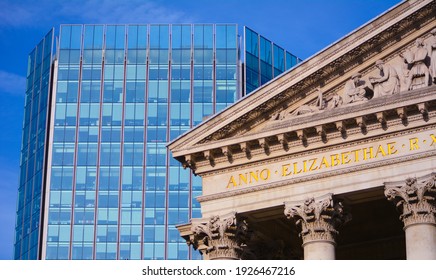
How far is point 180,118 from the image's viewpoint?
124 m

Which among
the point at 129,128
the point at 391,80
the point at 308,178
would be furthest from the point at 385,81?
the point at 129,128

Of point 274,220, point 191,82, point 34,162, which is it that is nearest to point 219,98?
point 191,82

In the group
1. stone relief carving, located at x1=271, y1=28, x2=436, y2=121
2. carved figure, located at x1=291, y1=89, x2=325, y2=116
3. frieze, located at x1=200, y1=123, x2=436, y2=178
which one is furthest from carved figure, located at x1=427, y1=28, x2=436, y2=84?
carved figure, located at x1=291, y1=89, x2=325, y2=116

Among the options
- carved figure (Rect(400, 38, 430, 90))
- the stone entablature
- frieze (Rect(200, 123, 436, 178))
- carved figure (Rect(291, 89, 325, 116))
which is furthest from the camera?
carved figure (Rect(291, 89, 325, 116))

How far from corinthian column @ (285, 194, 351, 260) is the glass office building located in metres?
71.4

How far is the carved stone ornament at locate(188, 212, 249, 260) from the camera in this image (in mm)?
49562

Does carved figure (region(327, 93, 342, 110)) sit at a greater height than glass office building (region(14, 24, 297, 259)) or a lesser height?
lesser

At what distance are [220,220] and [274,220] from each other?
2873 mm

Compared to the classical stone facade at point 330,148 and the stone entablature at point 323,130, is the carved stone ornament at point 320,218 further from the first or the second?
the stone entablature at point 323,130

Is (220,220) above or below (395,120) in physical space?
below

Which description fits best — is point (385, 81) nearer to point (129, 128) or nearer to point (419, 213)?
point (419, 213)

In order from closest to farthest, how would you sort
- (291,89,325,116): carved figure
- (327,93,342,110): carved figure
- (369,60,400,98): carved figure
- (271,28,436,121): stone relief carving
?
(271,28,436,121): stone relief carving
(369,60,400,98): carved figure
(327,93,342,110): carved figure
(291,89,325,116): carved figure

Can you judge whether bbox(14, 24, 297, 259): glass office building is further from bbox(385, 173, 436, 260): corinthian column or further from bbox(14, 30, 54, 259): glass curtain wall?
bbox(385, 173, 436, 260): corinthian column

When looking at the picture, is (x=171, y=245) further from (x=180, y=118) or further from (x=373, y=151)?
(x=373, y=151)
